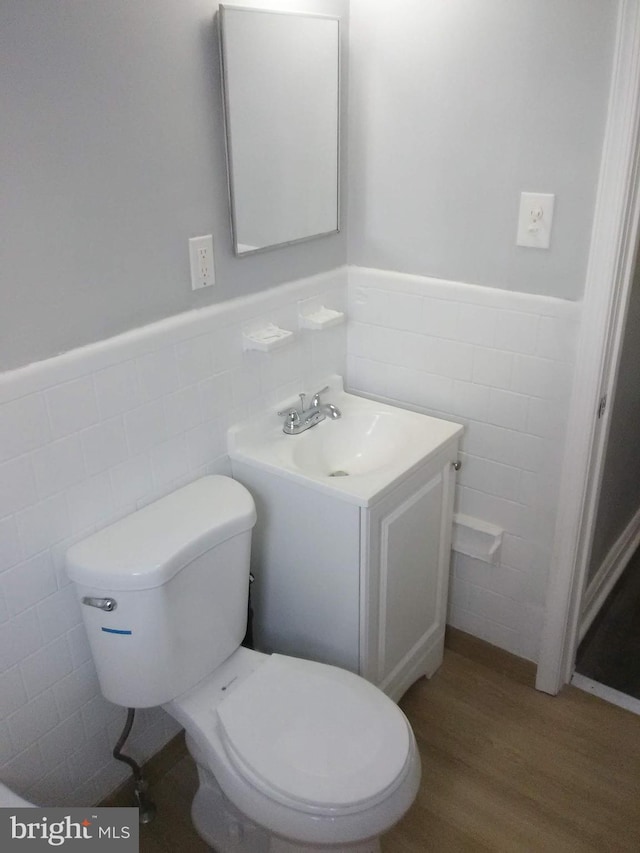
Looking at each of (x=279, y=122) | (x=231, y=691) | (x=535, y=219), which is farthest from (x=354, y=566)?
(x=279, y=122)

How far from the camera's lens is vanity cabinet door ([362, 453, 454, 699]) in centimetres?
169

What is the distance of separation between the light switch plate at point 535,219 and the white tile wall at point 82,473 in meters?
0.60

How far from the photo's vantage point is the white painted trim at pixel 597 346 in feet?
4.87

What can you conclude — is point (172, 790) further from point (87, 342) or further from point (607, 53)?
point (607, 53)

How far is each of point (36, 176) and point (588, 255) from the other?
1.18 metres

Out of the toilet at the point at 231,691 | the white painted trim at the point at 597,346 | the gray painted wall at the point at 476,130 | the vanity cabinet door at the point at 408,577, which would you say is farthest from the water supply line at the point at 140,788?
the gray painted wall at the point at 476,130

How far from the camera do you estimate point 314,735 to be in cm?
142

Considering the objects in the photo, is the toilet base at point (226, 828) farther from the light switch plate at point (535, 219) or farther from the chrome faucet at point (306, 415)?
the light switch plate at point (535, 219)

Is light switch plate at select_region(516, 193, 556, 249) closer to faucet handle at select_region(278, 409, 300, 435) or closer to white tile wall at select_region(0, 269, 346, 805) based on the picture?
white tile wall at select_region(0, 269, 346, 805)

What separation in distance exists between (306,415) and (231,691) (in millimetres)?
719

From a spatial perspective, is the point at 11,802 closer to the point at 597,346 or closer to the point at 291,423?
the point at 291,423

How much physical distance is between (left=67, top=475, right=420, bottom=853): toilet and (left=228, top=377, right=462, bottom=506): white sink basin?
0.16 meters

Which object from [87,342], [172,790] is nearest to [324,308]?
[87,342]

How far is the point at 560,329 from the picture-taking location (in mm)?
1729
